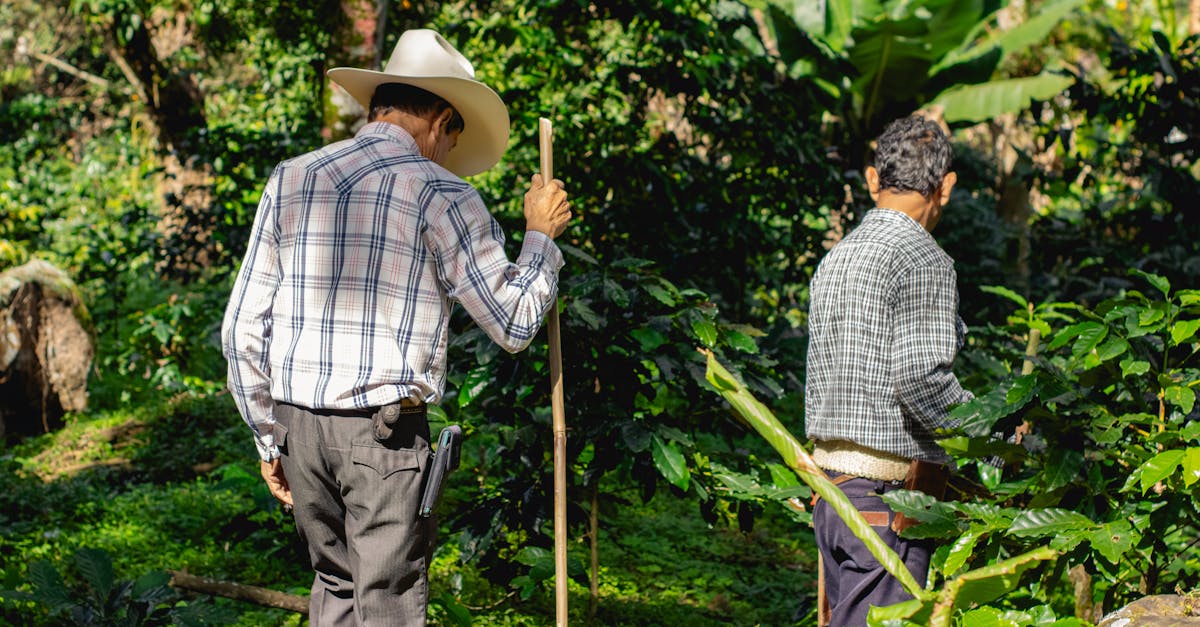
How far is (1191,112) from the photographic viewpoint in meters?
5.12

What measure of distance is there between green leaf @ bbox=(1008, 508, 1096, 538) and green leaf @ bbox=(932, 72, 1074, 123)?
30.7 ft

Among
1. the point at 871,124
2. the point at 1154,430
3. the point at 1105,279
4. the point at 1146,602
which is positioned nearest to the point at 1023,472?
the point at 1154,430

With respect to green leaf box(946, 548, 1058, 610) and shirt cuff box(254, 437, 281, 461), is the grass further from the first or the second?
green leaf box(946, 548, 1058, 610)

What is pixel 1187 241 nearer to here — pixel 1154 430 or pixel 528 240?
pixel 1154 430

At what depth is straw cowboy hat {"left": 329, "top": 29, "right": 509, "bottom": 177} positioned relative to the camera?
8.25 ft

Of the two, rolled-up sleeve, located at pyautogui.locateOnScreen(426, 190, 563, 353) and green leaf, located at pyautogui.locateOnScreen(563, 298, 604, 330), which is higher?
rolled-up sleeve, located at pyautogui.locateOnScreen(426, 190, 563, 353)

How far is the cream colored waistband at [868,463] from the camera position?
254 cm

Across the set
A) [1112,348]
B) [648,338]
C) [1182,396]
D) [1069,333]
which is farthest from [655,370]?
[1182,396]

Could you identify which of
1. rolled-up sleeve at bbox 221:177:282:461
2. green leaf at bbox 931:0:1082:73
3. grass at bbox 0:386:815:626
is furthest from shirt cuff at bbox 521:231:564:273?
green leaf at bbox 931:0:1082:73

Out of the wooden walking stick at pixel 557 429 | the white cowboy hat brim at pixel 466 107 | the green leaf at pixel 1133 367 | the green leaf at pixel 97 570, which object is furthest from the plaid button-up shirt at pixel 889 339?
the green leaf at pixel 97 570

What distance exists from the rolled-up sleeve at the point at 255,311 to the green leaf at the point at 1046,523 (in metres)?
1.83

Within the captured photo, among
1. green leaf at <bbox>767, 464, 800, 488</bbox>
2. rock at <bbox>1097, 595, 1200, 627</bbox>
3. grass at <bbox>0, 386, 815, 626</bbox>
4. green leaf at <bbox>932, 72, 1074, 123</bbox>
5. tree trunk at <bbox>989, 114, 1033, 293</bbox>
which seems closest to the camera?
rock at <bbox>1097, 595, 1200, 627</bbox>

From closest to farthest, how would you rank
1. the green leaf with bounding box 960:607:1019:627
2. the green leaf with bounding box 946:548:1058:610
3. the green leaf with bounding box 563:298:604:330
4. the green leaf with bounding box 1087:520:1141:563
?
the green leaf with bounding box 946:548:1058:610, the green leaf with bounding box 960:607:1019:627, the green leaf with bounding box 1087:520:1141:563, the green leaf with bounding box 563:298:604:330

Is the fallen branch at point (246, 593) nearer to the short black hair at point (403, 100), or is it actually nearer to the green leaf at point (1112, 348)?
the short black hair at point (403, 100)
